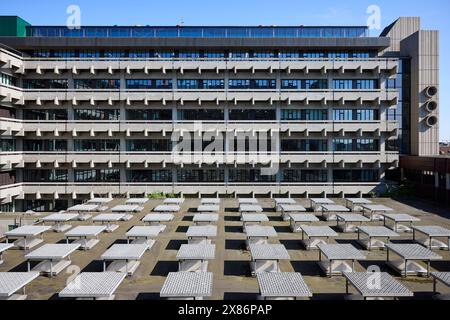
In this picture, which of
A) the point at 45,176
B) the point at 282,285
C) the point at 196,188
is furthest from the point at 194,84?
the point at 282,285

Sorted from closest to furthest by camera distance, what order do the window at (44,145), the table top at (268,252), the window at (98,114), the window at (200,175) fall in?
the table top at (268,252) → the window at (44,145) → the window at (98,114) → the window at (200,175)

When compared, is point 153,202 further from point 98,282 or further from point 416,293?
point 416,293

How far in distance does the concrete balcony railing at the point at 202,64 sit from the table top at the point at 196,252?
111 feet

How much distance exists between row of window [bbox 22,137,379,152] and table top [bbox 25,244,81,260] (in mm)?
31041

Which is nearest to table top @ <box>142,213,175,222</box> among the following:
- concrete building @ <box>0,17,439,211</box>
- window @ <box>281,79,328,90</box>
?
concrete building @ <box>0,17,439,211</box>

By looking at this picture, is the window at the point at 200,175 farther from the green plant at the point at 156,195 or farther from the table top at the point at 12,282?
the table top at the point at 12,282

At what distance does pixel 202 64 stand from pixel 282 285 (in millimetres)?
40097

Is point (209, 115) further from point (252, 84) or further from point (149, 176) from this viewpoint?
point (149, 176)

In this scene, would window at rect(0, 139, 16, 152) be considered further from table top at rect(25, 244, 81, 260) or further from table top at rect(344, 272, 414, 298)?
table top at rect(344, 272, 414, 298)

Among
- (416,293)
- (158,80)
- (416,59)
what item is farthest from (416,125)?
(416,293)

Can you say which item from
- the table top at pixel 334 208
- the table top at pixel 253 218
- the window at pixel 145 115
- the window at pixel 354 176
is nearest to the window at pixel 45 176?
the window at pixel 145 115

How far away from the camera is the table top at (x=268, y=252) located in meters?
18.9

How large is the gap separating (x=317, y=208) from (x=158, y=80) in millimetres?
28618

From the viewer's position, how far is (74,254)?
77.0 ft
